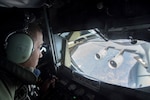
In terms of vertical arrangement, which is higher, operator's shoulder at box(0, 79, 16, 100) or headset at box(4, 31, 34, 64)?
headset at box(4, 31, 34, 64)

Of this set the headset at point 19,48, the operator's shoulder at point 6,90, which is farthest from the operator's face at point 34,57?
the operator's shoulder at point 6,90

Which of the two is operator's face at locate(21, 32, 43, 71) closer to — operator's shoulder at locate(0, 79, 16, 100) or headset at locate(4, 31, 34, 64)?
headset at locate(4, 31, 34, 64)

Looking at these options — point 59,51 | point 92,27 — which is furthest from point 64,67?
point 92,27

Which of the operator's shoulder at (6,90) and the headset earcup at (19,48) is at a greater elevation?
the headset earcup at (19,48)

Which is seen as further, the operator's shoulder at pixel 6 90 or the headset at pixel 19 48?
the headset at pixel 19 48

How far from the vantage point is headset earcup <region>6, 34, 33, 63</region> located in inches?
51.0

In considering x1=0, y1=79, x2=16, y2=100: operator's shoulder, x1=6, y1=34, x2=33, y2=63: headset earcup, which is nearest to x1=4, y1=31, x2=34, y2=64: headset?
x1=6, y1=34, x2=33, y2=63: headset earcup

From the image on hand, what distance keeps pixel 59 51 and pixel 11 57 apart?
0.80m

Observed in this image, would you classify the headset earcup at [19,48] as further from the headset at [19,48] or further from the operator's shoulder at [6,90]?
the operator's shoulder at [6,90]

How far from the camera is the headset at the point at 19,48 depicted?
4.25ft

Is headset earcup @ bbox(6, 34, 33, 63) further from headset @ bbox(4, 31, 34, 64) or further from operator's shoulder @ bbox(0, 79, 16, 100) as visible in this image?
operator's shoulder @ bbox(0, 79, 16, 100)

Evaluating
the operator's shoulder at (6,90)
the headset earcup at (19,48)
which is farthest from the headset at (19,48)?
the operator's shoulder at (6,90)

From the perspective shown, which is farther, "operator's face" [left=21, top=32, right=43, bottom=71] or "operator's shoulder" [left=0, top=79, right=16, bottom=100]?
"operator's face" [left=21, top=32, right=43, bottom=71]

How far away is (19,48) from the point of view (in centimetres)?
130
